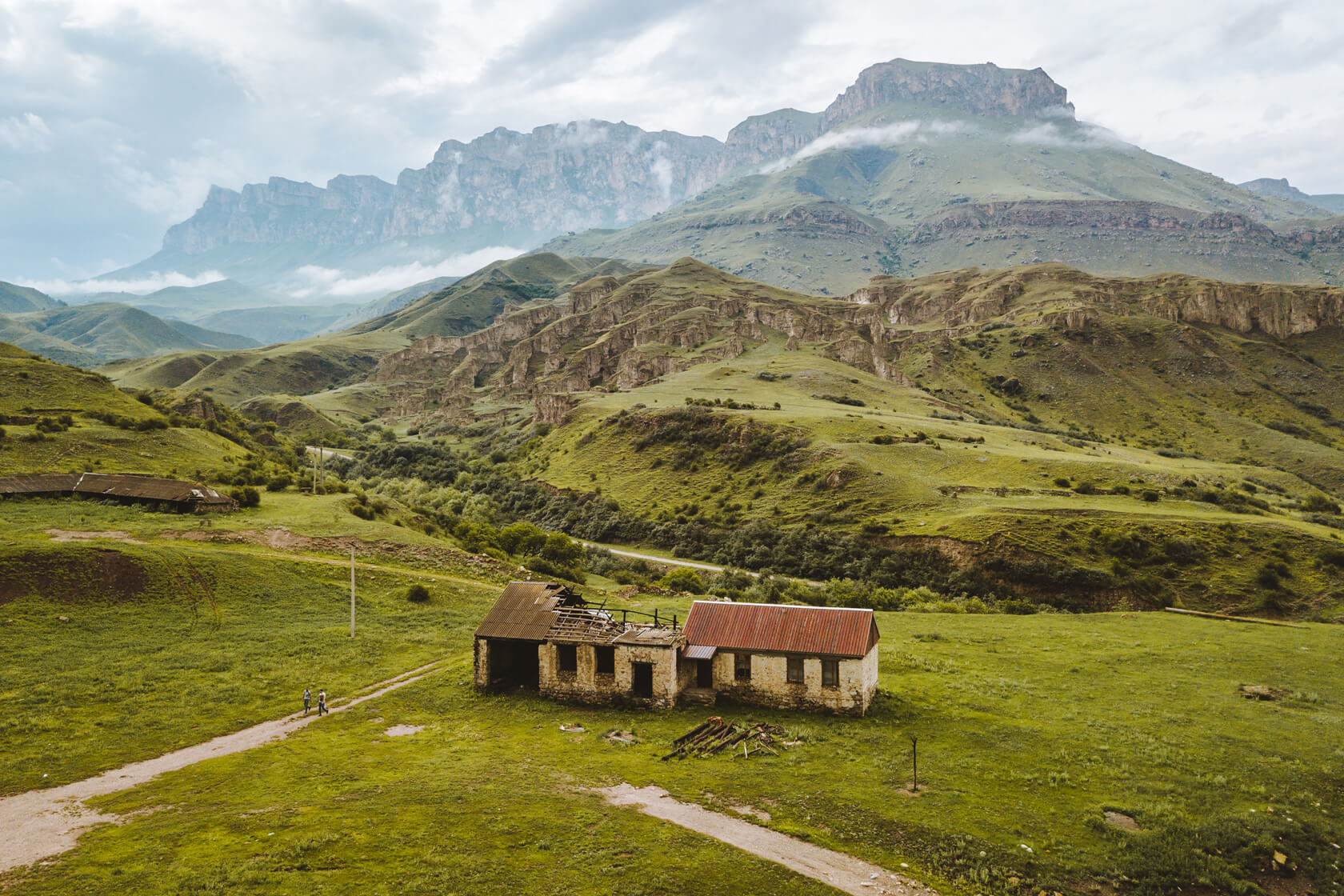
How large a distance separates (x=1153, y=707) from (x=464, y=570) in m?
52.9

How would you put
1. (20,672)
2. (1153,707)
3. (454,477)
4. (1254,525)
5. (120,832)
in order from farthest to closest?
1. (454,477)
2. (1254,525)
3. (20,672)
4. (1153,707)
5. (120,832)

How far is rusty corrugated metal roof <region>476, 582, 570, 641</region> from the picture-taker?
3919 centimetres

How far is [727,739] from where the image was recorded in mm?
31172

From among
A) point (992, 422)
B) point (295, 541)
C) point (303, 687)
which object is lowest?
point (303, 687)

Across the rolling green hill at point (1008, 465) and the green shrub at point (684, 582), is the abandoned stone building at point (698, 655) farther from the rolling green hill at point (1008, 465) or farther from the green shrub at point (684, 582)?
the rolling green hill at point (1008, 465)

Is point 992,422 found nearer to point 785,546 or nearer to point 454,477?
point 785,546

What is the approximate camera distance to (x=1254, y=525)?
2884 inches

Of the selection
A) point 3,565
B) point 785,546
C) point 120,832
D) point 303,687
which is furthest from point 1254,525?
point 3,565

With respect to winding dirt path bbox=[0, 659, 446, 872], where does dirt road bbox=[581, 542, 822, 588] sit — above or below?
below

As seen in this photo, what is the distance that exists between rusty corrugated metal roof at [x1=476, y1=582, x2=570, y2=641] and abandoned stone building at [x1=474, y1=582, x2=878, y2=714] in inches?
2.5

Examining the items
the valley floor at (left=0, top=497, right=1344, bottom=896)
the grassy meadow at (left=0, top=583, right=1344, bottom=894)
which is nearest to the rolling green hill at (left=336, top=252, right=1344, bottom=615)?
the valley floor at (left=0, top=497, right=1344, bottom=896)

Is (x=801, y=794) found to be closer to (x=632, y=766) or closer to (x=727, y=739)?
(x=727, y=739)

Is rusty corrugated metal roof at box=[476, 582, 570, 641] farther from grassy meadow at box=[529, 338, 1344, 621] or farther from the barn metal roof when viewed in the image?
grassy meadow at box=[529, 338, 1344, 621]

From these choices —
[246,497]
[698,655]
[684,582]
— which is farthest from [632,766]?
[246,497]
